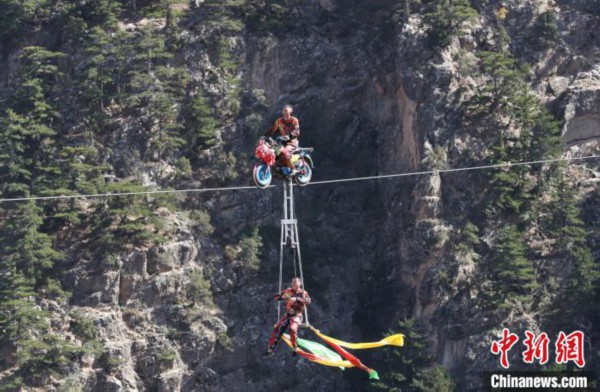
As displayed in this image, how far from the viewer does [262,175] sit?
4194cm

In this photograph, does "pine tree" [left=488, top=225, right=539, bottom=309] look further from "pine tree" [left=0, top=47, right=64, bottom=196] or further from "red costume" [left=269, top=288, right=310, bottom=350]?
"red costume" [left=269, top=288, right=310, bottom=350]

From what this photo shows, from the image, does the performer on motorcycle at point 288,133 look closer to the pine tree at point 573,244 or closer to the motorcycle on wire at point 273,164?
the motorcycle on wire at point 273,164

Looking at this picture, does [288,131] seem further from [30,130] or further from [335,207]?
[335,207]

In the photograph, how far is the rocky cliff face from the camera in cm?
5975

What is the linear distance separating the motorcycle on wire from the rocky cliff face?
18125 mm

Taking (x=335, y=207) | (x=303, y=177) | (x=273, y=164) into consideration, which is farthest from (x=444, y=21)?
(x=273, y=164)

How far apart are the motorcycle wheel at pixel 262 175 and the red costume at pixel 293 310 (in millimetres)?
Answer: 3332

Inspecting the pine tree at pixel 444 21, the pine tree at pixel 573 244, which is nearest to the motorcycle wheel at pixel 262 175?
the pine tree at pixel 573 244

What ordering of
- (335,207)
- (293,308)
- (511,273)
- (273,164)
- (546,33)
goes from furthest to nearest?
(335,207), (546,33), (511,273), (273,164), (293,308)

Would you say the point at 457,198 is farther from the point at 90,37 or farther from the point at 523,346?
the point at 90,37

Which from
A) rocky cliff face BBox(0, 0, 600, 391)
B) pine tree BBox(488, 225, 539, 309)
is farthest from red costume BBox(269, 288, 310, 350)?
pine tree BBox(488, 225, 539, 309)

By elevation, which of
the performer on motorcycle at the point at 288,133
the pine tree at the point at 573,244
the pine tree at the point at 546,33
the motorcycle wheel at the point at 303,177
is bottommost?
the pine tree at the point at 573,244

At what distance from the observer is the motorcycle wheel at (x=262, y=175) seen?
41688mm

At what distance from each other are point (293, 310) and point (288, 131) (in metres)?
5.14
